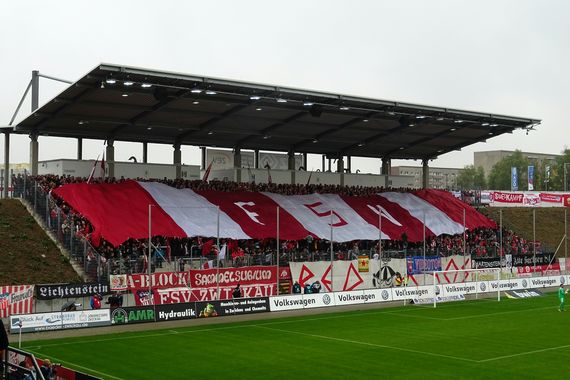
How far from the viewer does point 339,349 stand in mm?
28953

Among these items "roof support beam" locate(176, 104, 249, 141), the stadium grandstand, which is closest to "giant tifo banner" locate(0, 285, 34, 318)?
the stadium grandstand

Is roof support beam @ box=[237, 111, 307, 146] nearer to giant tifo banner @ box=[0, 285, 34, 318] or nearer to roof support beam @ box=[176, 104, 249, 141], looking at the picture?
roof support beam @ box=[176, 104, 249, 141]

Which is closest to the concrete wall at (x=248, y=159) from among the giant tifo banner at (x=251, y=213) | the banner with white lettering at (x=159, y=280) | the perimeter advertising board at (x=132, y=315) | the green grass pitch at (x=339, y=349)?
the giant tifo banner at (x=251, y=213)

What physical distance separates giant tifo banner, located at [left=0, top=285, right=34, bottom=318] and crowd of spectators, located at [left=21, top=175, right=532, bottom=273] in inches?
216

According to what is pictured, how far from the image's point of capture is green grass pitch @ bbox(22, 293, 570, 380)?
79.5 ft

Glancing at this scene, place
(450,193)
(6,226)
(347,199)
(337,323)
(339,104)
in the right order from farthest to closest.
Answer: (450,193) → (347,199) → (339,104) → (6,226) → (337,323)

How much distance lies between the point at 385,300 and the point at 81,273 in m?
18.0

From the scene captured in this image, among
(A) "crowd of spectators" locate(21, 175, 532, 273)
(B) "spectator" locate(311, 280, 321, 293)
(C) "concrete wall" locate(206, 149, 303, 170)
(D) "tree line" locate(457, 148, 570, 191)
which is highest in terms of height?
(D) "tree line" locate(457, 148, 570, 191)

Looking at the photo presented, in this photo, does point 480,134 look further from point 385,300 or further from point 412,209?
point 385,300

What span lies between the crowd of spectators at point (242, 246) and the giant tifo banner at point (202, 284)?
3.47 feet

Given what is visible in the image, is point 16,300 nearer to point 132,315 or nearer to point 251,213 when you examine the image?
point 132,315

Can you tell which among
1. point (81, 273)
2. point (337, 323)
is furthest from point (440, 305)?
point (81, 273)

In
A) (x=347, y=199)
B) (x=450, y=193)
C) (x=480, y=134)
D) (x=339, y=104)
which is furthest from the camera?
(x=450, y=193)

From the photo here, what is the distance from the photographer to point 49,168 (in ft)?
170
